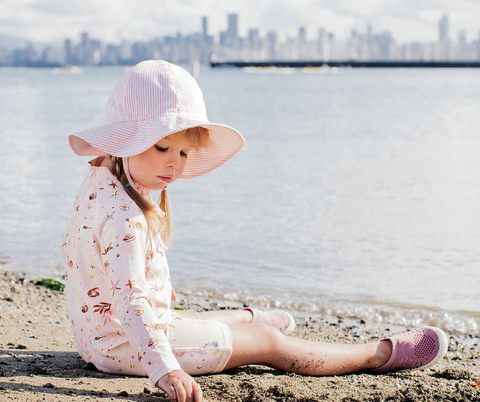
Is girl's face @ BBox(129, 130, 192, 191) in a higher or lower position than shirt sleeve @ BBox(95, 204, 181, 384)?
higher

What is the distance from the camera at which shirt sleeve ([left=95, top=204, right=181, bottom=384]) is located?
2.12 m

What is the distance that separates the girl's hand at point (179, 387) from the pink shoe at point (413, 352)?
3.74 feet

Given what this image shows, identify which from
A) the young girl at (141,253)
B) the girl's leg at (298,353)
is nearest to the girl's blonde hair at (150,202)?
the young girl at (141,253)

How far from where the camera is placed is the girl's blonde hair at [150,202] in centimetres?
237

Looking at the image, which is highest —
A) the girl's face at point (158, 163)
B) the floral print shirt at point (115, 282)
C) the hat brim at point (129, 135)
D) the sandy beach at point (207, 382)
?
the hat brim at point (129, 135)

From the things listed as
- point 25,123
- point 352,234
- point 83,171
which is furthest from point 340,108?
point 352,234

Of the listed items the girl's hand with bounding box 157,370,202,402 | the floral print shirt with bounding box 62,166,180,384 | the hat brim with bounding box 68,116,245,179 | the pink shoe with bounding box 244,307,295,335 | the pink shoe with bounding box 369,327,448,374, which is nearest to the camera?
the girl's hand with bounding box 157,370,202,402

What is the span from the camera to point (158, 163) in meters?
2.40

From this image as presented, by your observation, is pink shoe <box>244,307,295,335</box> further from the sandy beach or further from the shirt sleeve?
the shirt sleeve

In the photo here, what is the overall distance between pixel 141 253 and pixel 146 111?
1.79 feet

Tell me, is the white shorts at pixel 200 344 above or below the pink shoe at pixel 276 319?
above

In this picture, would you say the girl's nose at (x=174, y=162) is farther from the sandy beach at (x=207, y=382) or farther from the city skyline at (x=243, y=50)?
the city skyline at (x=243, y=50)

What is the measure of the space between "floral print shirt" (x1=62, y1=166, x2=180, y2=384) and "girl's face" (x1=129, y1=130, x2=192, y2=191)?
96mm

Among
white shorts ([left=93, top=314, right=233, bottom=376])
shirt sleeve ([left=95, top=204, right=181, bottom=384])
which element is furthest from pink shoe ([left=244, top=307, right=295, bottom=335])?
shirt sleeve ([left=95, top=204, right=181, bottom=384])
